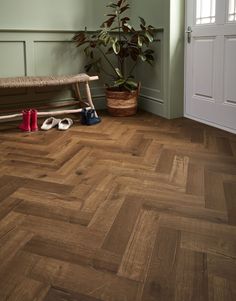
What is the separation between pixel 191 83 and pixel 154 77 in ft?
1.31

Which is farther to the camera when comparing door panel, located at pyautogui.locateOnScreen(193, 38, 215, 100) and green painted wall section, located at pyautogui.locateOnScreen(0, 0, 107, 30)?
green painted wall section, located at pyautogui.locateOnScreen(0, 0, 107, 30)

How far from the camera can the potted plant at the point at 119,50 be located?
291 centimetres

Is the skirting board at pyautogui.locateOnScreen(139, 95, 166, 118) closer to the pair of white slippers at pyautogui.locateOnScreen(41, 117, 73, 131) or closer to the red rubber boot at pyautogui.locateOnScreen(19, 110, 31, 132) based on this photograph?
the pair of white slippers at pyautogui.locateOnScreen(41, 117, 73, 131)

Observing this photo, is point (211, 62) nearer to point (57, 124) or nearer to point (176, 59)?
point (176, 59)

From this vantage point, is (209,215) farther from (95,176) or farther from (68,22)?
(68,22)

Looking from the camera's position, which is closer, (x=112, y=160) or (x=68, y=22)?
(x=112, y=160)

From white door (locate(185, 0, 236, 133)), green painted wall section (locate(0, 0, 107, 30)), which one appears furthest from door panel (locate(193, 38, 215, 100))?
green painted wall section (locate(0, 0, 107, 30))

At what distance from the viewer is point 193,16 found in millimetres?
2746

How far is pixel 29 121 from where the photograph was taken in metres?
2.65

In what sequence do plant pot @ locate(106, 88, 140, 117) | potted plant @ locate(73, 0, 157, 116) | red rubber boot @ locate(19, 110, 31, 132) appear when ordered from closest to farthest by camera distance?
red rubber boot @ locate(19, 110, 31, 132) → potted plant @ locate(73, 0, 157, 116) → plant pot @ locate(106, 88, 140, 117)

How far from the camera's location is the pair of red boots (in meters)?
2.63

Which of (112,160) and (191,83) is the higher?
(191,83)

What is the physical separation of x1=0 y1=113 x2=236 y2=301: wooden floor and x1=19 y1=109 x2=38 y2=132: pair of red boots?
0.33m

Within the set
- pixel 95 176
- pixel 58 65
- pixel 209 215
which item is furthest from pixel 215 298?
pixel 58 65
